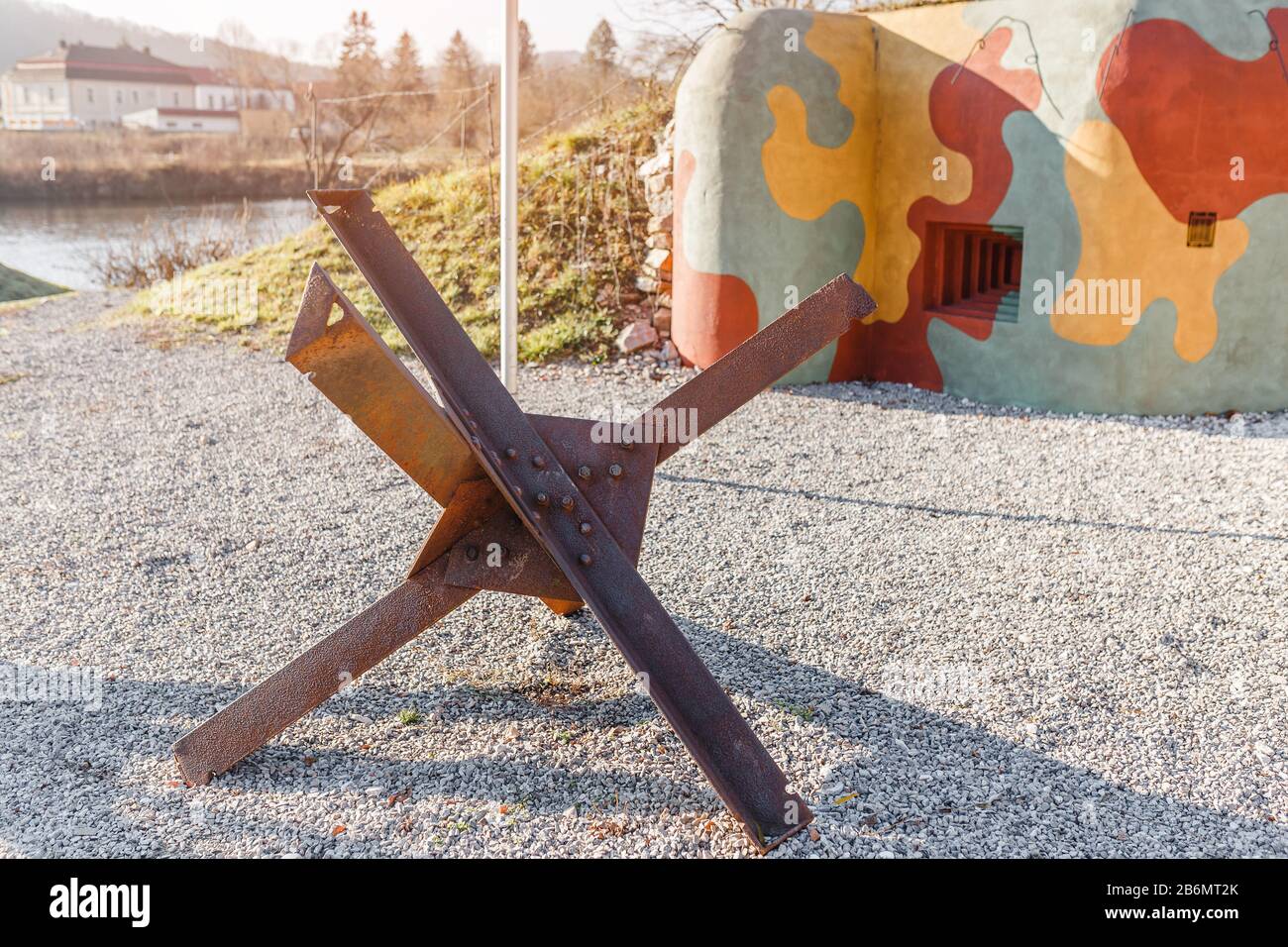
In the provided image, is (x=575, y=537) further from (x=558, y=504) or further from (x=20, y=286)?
(x=20, y=286)

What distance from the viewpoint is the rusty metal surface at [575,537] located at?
3271 millimetres

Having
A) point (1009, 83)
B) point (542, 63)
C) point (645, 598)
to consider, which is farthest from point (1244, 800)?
point (542, 63)

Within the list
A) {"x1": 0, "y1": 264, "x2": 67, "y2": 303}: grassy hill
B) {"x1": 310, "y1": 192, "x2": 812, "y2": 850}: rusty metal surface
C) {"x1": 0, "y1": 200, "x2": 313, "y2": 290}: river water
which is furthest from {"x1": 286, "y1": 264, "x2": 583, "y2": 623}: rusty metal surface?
{"x1": 0, "y1": 264, "x2": 67, "y2": 303}: grassy hill

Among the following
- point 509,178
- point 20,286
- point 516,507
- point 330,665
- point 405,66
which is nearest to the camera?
point 516,507

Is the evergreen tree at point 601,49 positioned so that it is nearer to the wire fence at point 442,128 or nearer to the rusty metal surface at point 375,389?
the wire fence at point 442,128

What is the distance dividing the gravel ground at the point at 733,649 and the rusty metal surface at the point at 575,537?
269 millimetres

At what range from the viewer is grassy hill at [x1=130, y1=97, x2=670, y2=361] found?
11.0m

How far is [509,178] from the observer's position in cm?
710

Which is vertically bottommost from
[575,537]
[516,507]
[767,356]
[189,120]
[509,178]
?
[575,537]

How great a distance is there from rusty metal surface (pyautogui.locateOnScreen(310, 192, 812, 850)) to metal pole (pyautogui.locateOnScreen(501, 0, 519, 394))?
3586 mm

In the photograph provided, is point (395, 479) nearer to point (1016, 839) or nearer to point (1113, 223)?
point (1016, 839)

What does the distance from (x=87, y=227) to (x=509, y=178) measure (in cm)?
2426

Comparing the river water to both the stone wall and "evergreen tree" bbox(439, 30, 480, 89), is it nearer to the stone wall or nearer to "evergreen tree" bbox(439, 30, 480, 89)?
the stone wall

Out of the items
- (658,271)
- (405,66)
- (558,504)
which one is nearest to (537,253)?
(658,271)
